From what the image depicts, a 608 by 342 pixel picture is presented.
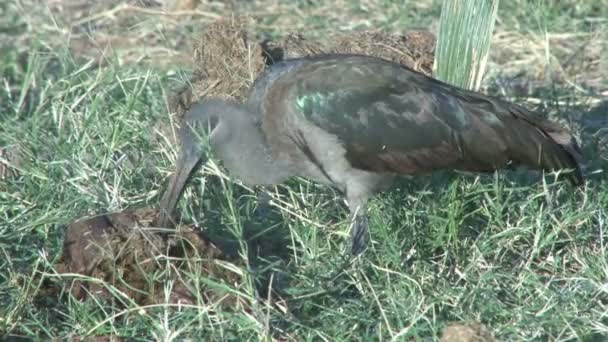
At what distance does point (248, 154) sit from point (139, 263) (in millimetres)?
1025

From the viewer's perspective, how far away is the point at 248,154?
19.4ft

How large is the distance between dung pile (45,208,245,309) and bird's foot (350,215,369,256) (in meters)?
0.65

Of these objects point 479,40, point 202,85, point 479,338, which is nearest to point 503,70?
point 479,40

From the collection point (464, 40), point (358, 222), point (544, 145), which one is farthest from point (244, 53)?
point (544, 145)

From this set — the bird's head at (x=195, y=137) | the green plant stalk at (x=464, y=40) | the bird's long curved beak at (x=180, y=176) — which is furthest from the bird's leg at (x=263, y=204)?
the green plant stalk at (x=464, y=40)

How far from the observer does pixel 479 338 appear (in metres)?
4.29

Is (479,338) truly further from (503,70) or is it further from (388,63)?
(503,70)

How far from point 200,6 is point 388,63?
356cm

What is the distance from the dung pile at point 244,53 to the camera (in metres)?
6.75

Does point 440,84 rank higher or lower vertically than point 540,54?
higher

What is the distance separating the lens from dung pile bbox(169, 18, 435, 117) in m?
6.75

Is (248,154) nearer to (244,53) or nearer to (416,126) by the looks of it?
(416,126)

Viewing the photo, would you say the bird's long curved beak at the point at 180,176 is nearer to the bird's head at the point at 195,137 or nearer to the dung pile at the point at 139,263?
the bird's head at the point at 195,137

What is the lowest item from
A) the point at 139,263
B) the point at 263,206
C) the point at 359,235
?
the point at 263,206
